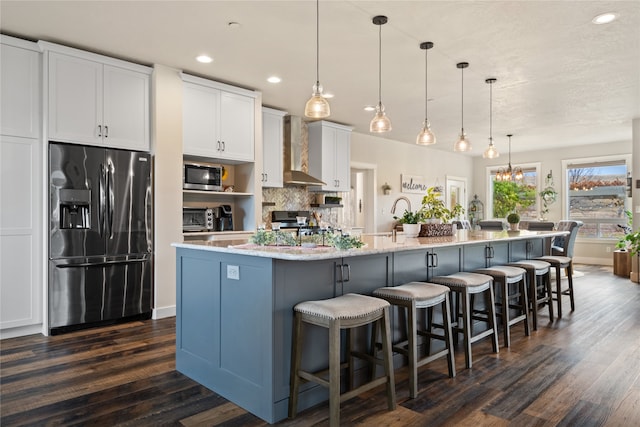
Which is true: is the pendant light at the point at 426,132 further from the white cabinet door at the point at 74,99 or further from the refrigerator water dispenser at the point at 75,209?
the refrigerator water dispenser at the point at 75,209

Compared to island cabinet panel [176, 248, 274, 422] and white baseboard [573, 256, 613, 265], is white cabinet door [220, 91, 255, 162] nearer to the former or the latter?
island cabinet panel [176, 248, 274, 422]

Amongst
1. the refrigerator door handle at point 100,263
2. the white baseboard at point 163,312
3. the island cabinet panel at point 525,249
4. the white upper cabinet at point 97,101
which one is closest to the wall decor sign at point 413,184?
the island cabinet panel at point 525,249

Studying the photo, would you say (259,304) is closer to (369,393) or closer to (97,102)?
(369,393)

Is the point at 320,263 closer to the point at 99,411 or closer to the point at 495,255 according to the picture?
the point at 99,411

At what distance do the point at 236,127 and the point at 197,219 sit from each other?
1184 mm

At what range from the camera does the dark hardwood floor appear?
2.23 meters

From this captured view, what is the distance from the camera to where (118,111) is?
13.6ft

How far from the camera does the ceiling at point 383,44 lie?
3.17 meters

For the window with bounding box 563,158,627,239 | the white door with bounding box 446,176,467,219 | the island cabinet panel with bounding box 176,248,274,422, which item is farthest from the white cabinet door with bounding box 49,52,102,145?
the window with bounding box 563,158,627,239

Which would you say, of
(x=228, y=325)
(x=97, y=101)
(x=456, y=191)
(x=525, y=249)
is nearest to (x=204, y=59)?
(x=97, y=101)

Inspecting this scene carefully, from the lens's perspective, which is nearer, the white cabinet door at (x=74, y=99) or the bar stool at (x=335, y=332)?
the bar stool at (x=335, y=332)

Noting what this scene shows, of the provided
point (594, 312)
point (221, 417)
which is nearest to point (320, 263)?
point (221, 417)

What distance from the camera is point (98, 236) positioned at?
12.9ft

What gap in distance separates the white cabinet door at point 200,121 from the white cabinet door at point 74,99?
2.81 feet
